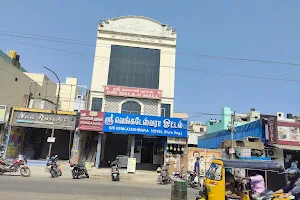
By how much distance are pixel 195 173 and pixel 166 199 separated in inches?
239

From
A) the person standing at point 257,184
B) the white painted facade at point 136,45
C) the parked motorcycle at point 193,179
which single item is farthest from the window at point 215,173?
the white painted facade at point 136,45

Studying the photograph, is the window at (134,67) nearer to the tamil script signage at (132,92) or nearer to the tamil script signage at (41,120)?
the tamil script signage at (132,92)

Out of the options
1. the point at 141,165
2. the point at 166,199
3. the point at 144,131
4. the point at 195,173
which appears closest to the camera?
the point at 166,199

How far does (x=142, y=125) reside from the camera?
2141 centimetres

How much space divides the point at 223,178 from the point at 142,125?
15.0m

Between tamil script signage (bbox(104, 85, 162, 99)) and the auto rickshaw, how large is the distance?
17.3 meters

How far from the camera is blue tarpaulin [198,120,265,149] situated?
78.9 ft

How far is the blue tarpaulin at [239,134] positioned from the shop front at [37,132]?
59.5ft

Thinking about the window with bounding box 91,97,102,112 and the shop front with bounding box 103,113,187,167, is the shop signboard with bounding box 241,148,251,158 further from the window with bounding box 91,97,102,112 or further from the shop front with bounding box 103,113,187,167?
the window with bounding box 91,97,102,112

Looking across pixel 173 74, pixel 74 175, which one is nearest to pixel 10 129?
pixel 74 175

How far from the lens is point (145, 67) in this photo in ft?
84.9

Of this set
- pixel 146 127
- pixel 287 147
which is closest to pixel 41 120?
pixel 146 127

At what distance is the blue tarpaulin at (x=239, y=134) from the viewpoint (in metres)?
24.1

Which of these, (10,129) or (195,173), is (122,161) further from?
(10,129)
